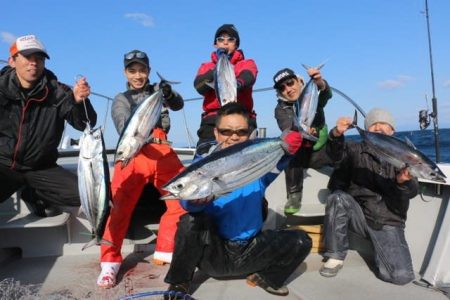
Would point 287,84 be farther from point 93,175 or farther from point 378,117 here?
point 93,175

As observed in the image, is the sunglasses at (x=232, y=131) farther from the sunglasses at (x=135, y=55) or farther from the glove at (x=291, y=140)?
the sunglasses at (x=135, y=55)

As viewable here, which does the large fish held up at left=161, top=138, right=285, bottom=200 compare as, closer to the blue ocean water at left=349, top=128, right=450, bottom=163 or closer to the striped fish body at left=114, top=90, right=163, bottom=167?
the striped fish body at left=114, top=90, right=163, bottom=167

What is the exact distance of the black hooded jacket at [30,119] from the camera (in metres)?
4.32

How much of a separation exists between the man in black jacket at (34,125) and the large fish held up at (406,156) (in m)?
2.73

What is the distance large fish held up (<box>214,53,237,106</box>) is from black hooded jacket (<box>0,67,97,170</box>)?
1510 millimetres

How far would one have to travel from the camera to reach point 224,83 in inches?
152

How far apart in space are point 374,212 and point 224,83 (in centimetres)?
207

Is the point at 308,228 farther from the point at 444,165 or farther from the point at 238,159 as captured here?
the point at 238,159

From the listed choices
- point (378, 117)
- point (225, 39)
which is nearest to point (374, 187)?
point (378, 117)

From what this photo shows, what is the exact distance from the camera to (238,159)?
9.04 ft

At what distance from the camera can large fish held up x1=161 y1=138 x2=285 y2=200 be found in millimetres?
2568

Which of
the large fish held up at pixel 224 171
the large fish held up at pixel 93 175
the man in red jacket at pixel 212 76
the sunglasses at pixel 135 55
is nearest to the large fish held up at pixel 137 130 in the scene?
the large fish held up at pixel 93 175

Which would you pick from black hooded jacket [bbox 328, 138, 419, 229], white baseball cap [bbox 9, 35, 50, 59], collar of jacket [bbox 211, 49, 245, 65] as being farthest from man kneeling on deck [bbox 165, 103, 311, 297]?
white baseball cap [bbox 9, 35, 50, 59]

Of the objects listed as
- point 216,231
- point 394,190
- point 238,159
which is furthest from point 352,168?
point 238,159
